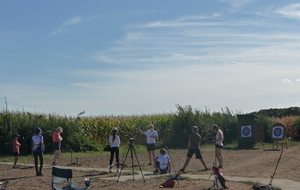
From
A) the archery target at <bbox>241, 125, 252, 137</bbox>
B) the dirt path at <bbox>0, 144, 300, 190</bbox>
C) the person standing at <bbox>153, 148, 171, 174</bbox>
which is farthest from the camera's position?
the archery target at <bbox>241, 125, 252, 137</bbox>

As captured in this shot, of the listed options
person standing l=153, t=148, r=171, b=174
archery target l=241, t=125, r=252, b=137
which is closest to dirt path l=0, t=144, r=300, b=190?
person standing l=153, t=148, r=171, b=174

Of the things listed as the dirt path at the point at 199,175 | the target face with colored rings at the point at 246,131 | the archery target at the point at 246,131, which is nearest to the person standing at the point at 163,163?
the dirt path at the point at 199,175

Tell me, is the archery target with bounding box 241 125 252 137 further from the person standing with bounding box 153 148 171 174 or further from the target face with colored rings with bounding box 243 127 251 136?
the person standing with bounding box 153 148 171 174

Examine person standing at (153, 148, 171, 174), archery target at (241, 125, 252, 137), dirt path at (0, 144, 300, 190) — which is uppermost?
archery target at (241, 125, 252, 137)

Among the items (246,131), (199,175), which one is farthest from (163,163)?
(246,131)

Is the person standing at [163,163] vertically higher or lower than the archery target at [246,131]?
lower

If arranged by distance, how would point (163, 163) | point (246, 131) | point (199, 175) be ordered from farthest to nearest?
point (246, 131), point (199, 175), point (163, 163)

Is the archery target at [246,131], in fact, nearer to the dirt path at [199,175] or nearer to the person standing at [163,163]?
the dirt path at [199,175]

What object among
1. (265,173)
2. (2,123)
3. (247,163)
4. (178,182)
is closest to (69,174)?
(178,182)

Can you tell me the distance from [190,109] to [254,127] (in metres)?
5.29

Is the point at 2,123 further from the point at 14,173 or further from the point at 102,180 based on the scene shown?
the point at 102,180

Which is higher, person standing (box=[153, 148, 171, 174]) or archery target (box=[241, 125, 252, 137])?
archery target (box=[241, 125, 252, 137])

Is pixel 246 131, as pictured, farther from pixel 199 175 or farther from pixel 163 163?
pixel 163 163

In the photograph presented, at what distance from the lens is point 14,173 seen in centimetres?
1788
